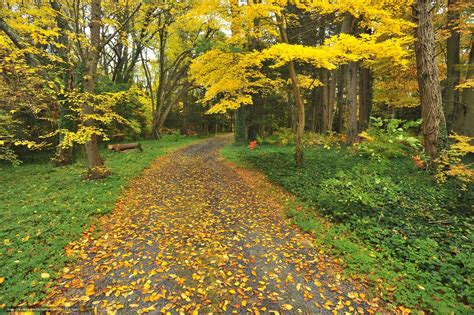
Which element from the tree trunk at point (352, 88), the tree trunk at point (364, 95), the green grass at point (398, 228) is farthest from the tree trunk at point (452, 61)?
the green grass at point (398, 228)

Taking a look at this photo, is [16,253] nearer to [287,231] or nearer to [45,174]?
[287,231]

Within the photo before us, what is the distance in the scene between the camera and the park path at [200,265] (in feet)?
11.7

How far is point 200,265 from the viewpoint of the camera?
4.41 metres

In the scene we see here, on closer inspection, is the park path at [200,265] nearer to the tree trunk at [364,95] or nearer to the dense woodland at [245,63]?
the dense woodland at [245,63]

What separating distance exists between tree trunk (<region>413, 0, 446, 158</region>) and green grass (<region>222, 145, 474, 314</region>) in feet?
4.12

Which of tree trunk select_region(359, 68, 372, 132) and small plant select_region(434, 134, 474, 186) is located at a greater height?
tree trunk select_region(359, 68, 372, 132)

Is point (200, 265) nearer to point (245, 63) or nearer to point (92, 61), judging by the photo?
point (245, 63)

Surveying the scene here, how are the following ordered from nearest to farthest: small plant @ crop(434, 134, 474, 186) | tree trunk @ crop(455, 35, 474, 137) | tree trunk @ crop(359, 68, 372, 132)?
small plant @ crop(434, 134, 474, 186) < tree trunk @ crop(455, 35, 474, 137) < tree trunk @ crop(359, 68, 372, 132)

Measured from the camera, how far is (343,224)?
5637mm

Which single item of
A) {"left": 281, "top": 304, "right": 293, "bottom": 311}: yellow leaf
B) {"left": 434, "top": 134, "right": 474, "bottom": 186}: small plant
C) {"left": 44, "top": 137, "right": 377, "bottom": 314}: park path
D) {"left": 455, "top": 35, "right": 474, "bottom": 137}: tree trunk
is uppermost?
{"left": 455, "top": 35, "right": 474, "bottom": 137}: tree trunk

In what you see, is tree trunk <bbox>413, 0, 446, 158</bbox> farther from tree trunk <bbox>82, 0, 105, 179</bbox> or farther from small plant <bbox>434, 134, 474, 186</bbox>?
tree trunk <bbox>82, 0, 105, 179</bbox>

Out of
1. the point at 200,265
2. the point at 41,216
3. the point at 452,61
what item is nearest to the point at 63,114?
the point at 41,216

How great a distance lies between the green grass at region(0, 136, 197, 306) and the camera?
3.75 meters

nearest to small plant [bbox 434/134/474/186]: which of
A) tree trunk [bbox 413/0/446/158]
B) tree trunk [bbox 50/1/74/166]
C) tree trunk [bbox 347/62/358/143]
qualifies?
tree trunk [bbox 413/0/446/158]
